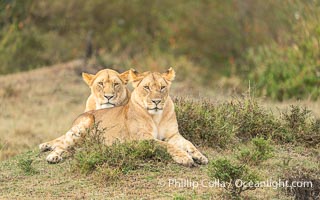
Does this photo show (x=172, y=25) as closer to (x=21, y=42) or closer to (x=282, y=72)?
(x=21, y=42)

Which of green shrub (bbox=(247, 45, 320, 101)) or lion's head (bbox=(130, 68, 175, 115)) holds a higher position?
green shrub (bbox=(247, 45, 320, 101))

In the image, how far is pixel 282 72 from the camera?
15883 mm

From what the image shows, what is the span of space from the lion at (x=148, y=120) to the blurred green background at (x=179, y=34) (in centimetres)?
810

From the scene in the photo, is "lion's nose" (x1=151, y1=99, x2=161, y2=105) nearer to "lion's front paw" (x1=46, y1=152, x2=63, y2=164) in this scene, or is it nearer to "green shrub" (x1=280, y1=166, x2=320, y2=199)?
"lion's front paw" (x1=46, y1=152, x2=63, y2=164)

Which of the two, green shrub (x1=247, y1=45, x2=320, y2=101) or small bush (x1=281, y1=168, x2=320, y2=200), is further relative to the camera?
green shrub (x1=247, y1=45, x2=320, y2=101)

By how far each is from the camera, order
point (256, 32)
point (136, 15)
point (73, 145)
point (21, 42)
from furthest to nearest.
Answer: point (136, 15), point (256, 32), point (21, 42), point (73, 145)

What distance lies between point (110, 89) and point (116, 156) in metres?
1.21

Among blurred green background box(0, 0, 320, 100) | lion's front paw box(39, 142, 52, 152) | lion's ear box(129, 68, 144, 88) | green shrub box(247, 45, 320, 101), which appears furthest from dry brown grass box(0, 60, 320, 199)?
blurred green background box(0, 0, 320, 100)

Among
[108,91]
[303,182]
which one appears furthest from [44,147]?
[303,182]

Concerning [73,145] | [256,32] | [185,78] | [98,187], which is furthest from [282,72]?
[98,187]

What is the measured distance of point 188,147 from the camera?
24.9 ft

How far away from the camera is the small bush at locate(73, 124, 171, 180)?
23.5 feet

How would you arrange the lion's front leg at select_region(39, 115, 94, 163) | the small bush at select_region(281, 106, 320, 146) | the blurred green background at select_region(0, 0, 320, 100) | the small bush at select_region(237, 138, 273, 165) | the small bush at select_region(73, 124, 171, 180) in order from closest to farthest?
1. the small bush at select_region(73, 124, 171, 180)
2. the small bush at select_region(237, 138, 273, 165)
3. the lion's front leg at select_region(39, 115, 94, 163)
4. the small bush at select_region(281, 106, 320, 146)
5. the blurred green background at select_region(0, 0, 320, 100)

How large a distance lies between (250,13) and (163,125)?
1480 centimetres
